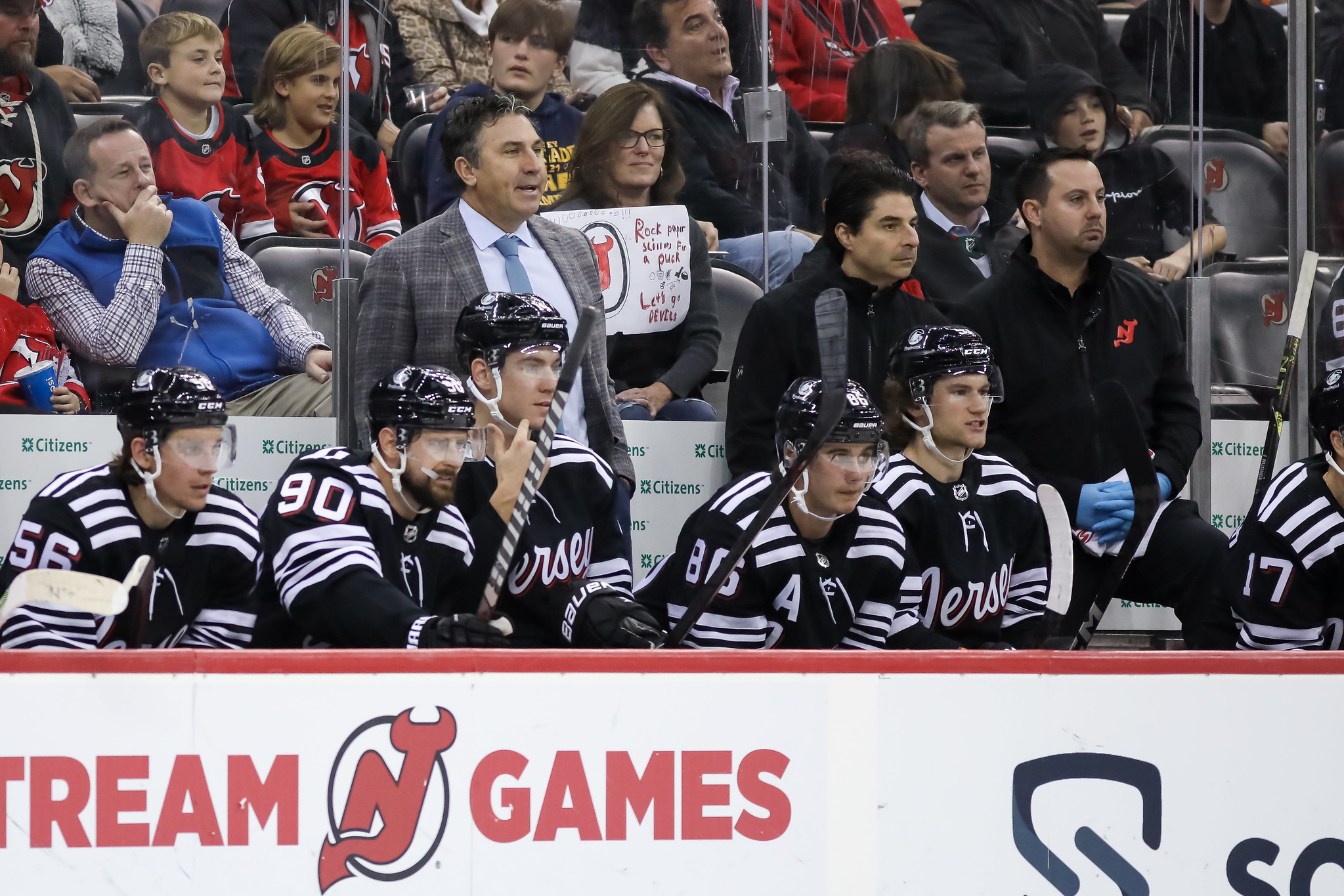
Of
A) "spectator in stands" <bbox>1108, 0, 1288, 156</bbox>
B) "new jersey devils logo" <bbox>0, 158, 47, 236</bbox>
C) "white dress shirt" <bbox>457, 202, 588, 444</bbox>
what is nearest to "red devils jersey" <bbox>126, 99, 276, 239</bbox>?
"new jersey devils logo" <bbox>0, 158, 47, 236</bbox>

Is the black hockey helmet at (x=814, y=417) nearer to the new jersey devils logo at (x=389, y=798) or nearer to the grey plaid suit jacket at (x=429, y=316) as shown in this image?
the grey plaid suit jacket at (x=429, y=316)

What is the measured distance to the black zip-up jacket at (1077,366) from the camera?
11.3ft

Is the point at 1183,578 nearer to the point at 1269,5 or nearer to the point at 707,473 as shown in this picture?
the point at 707,473

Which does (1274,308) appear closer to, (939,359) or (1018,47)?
(1018,47)

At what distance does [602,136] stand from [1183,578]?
5.47 ft

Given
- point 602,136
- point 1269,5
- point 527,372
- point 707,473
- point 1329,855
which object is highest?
point 1269,5

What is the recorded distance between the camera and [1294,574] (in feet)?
9.87

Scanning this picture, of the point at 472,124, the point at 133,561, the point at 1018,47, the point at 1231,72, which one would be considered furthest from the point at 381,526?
the point at 1231,72

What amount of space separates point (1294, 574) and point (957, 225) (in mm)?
1297

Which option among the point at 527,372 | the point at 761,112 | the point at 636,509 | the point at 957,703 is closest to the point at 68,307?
the point at 527,372

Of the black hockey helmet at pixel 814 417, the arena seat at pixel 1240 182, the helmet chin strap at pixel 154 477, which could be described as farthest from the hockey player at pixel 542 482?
the arena seat at pixel 1240 182

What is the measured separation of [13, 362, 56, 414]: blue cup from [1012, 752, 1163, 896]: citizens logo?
6.97 ft

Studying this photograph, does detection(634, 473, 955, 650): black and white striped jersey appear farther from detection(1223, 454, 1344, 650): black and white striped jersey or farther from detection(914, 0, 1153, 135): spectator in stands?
detection(914, 0, 1153, 135): spectator in stands

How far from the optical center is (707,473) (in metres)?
3.51
